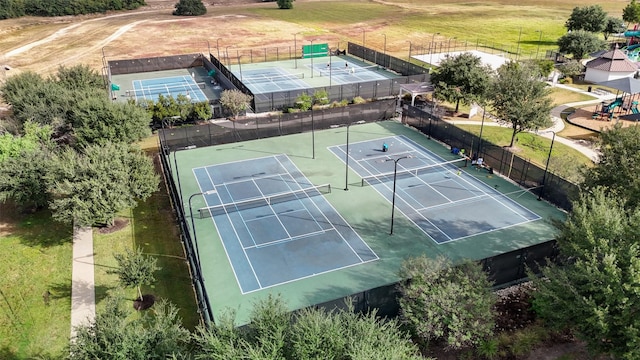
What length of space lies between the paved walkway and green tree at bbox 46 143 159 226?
115cm

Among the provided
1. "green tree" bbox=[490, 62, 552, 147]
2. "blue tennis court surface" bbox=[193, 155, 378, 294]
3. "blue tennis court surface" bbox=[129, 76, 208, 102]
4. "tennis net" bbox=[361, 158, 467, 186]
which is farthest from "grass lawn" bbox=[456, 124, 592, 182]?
"blue tennis court surface" bbox=[129, 76, 208, 102]

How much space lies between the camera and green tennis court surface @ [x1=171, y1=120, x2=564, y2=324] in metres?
21.8

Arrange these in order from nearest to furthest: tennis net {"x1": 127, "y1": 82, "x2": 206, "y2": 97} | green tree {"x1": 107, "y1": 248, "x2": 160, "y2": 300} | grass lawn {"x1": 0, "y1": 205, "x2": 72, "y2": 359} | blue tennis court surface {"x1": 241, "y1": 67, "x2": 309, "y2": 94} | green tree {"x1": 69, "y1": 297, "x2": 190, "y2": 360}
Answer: green tree {"x1": 69, "y1": 297, "x2": 190, "y2": 360} < grass lawn {"x1": 0, "y1": 205, "x2": 72, "y2": 359} < green tree {"x1": 107, "y1": 248, "x2": 160, "y2": 300} < tennis net {"x1": 127, "y1": 82, "x2": 206, "y2": 97} < blue tennis court surface {"x1": 241, "y1": 67, "x2": 309, "y2": 94}

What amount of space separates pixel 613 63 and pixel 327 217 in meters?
47.4

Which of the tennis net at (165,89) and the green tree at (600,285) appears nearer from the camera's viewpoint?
the green tree at (600,285)

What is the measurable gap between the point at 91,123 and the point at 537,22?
336ft

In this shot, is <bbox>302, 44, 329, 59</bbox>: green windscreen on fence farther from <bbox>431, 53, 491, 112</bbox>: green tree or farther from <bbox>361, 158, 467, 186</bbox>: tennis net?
<bbox>361, 158, 467, 186</bbox>: tennis net

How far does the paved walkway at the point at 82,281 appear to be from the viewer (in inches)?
793

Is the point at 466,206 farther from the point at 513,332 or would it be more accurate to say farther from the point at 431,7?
the point at 431,7

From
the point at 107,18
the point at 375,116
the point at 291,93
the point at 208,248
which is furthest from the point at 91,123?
the point at 107,18

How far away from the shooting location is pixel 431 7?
127 m

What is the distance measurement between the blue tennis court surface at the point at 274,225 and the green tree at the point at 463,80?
18.5m

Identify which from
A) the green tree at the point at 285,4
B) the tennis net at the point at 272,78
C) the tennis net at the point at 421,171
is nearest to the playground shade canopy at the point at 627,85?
the tennis net at the point at 421,171

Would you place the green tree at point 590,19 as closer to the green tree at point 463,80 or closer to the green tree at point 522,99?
the green tree at point 463,80
